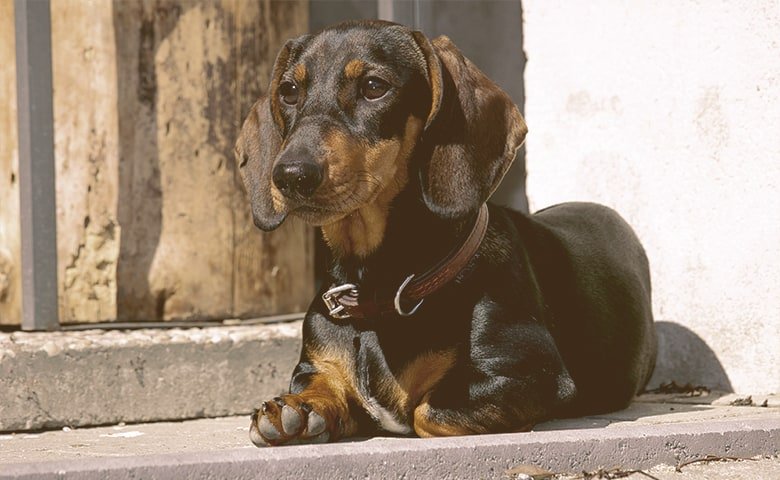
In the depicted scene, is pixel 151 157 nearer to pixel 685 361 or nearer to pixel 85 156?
pixel 85 156

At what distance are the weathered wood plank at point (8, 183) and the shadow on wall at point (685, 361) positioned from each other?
8.78ft

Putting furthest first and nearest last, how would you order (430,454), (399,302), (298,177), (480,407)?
(399,302) < (480,407) < (298,177) < (430,454)

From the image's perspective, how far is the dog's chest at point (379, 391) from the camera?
3885mm

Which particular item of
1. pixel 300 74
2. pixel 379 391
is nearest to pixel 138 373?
pixel 379 391

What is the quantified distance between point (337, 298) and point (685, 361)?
1819 mm

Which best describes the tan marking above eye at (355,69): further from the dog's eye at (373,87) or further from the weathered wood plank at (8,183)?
the weathered wood plank at (8,183)

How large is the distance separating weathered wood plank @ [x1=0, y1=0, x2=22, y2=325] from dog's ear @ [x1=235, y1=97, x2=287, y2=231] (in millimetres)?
1162

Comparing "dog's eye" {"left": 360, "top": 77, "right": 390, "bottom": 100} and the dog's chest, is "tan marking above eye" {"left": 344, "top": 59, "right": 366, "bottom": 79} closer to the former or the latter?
"dog's eye" {"left": 360, "top": 77, "right": 390, "bottom": 100}

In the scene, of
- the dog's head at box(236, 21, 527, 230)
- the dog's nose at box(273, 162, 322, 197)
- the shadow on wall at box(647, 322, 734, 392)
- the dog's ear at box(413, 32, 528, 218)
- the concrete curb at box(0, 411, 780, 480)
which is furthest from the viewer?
the shadow on wall at box(647, 322, 734, 392)

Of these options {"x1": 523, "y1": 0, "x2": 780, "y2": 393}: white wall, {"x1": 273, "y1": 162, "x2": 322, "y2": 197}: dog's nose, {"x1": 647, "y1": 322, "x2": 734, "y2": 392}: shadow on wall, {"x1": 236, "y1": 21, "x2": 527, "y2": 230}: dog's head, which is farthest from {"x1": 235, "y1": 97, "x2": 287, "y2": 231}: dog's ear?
{"x1": 647, "y1": 322, "x2": 734, "y2": 392}: shadow on wall

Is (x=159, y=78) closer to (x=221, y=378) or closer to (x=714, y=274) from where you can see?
(x=221, y=378)

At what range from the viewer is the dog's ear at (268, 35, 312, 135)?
13.6 ft

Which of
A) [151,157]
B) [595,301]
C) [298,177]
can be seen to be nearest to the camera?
[298,177]

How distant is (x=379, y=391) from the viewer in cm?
389
